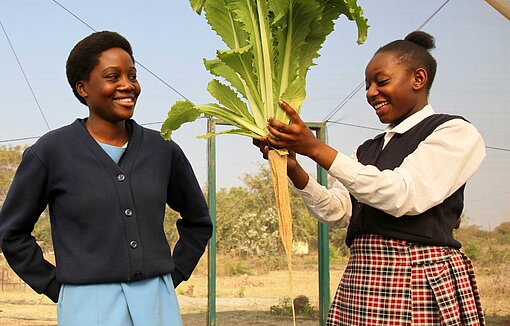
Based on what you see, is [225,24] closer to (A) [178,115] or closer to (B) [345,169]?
(A) [178,115]

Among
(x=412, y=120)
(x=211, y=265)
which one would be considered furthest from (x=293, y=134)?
(x=211, y=265)

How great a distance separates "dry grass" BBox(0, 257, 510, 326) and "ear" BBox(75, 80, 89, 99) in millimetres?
2148

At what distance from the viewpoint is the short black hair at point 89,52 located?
5.99 ft

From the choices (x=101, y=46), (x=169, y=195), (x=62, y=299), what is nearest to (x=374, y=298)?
(x=169, y=195)

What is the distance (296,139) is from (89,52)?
1.98 feet

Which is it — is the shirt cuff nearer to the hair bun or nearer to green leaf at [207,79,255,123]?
green leaf at [207,79,255,123]

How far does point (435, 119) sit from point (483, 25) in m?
3.23

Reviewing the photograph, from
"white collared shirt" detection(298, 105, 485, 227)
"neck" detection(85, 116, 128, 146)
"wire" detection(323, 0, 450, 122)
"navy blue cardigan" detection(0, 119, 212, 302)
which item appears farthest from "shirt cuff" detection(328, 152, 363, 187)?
"wire" detection(323, 0, 450, 122)

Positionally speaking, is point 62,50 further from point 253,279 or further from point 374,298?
point 374,298

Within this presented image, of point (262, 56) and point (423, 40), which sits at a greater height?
point (423, 40)

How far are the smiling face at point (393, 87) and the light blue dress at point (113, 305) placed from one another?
783 millimetres

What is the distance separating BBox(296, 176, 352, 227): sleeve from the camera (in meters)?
2.06

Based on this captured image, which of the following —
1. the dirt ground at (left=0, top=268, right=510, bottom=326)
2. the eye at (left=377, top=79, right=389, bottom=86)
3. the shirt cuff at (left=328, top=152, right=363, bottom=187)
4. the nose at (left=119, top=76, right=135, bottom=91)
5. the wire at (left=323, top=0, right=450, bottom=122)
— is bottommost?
the dirt ground at (left=0, top=268, right=510, bottom=326)

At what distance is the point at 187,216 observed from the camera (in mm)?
2082
